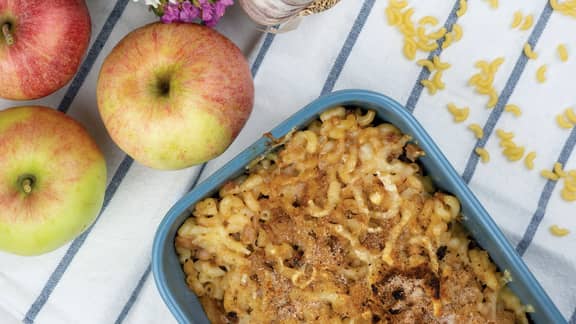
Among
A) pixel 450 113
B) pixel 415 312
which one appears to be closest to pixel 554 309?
pixel 415 312

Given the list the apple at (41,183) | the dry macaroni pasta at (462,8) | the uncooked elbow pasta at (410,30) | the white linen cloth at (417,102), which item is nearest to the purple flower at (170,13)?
the white linen cloth at (417,102)

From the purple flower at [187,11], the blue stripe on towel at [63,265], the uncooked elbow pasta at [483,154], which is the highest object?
the purple flower at [187,11]

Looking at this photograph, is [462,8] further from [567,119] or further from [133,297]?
[133,297]

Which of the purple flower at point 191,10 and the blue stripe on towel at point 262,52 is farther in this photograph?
the blue stripe on towel at point 262,52

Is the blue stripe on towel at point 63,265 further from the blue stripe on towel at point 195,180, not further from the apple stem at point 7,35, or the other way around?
the apple stem at point 7,35

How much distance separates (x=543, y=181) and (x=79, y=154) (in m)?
0.74

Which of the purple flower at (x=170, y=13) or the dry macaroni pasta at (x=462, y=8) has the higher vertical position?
the dry macaroni pasta at (x=462, y=8)

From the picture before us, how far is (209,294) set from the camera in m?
1.16

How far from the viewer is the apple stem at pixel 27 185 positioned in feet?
3.52

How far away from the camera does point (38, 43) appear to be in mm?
1104

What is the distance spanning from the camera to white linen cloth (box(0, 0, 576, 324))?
1228 mm

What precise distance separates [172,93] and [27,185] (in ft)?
0.82

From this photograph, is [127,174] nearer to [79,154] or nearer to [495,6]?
[79,154]

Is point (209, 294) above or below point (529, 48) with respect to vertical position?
below
